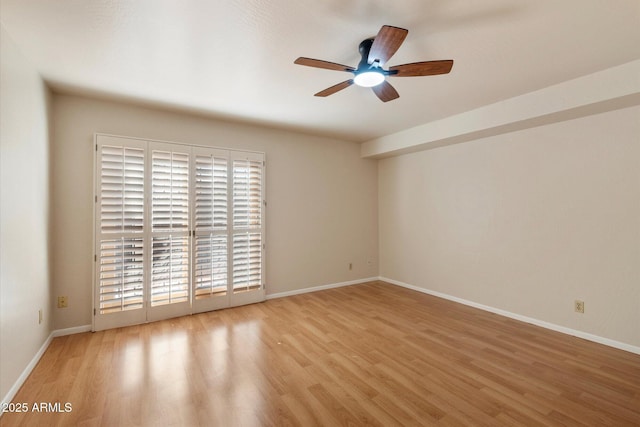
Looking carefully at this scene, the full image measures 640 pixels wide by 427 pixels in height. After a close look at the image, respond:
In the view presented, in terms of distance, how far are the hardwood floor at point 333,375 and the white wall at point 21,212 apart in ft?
1.05

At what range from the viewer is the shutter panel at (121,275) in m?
3.24

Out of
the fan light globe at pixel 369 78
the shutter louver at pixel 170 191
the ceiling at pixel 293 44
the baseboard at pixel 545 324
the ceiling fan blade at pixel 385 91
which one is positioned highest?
the ceiling at pixel 293 44

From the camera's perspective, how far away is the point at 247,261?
415cm

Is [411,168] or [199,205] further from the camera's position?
[411,168]

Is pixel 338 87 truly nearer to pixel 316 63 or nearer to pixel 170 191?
pixel 316 63

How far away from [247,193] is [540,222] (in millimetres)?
3728

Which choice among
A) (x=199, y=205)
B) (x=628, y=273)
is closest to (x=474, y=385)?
(x=628, y=273)

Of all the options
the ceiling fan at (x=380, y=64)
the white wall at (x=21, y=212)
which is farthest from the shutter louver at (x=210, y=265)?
the ceiling fan at (x=380, y=64)

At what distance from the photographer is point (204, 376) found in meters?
2.35

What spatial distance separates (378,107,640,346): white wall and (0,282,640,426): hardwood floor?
0.41 metres

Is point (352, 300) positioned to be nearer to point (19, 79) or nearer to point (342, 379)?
point (342, 379)

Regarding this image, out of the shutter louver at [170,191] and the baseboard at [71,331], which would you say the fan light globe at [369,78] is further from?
the baseboard at [71,331]

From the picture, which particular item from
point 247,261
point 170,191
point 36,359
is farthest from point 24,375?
point 247,261

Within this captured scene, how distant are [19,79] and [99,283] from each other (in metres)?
2.07
